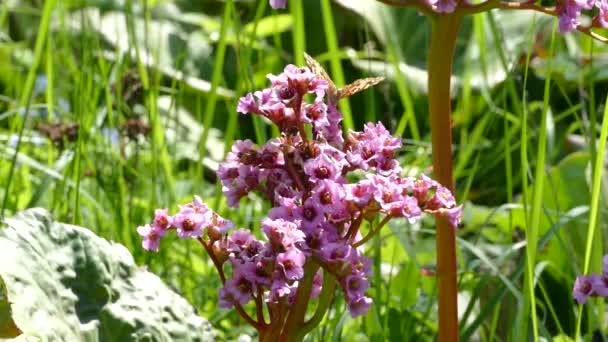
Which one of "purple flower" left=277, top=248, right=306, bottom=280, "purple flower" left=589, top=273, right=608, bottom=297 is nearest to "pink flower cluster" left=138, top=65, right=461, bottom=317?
"purple flower" left=277, top=248, right=306, bottom=280

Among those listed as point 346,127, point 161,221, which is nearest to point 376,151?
point 161,221

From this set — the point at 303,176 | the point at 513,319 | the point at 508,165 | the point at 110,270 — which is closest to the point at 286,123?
the point at 303,176

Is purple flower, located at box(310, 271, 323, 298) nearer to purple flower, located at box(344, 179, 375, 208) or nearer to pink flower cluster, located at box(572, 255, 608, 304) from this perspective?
purple flower, located at box(344, 179, 375, 208)

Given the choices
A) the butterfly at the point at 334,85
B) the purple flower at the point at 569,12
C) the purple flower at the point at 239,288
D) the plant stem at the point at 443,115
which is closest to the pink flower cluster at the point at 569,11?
the purple flower at the point at 569,12

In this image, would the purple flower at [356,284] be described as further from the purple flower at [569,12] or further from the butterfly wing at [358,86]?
the purple flower at [569,12]

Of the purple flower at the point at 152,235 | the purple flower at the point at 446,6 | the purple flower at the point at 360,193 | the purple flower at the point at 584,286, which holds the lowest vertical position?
the purple flower at the point at 584,286

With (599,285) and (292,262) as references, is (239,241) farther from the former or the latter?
(599,285)
